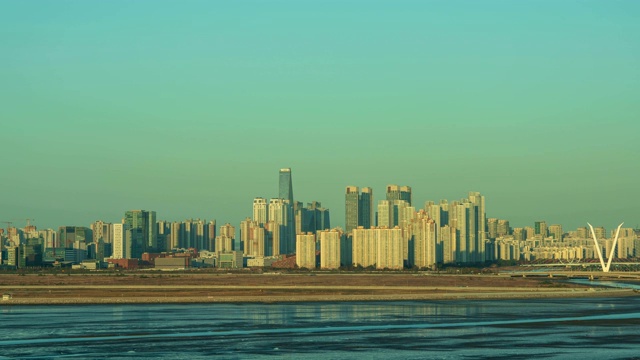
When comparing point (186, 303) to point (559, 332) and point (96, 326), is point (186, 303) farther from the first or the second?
point (559, 332)

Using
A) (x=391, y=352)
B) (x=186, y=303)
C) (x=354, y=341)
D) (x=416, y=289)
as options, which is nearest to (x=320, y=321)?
(x=354, y=341)

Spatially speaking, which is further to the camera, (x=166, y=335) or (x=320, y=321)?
(x=320, y=321)

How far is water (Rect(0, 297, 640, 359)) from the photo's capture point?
2063 inches

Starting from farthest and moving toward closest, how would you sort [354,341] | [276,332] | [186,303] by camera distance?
[186,303] → [276,332] → [354,341]

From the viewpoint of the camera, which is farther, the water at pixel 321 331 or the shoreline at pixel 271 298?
the shoreline at pixel 271 298

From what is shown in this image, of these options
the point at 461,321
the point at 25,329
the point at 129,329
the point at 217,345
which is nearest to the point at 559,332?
the point at 461,321

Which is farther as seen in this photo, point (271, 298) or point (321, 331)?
point (271, 298)

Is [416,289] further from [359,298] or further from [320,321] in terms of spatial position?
[320,321]

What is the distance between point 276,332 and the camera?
63375 mm

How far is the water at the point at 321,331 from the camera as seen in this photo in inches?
2063

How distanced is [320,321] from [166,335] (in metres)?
15.2

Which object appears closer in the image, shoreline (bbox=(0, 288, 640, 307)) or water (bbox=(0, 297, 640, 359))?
water (bbox=(0, 297, 640, 359))

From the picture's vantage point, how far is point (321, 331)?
64.0 meters

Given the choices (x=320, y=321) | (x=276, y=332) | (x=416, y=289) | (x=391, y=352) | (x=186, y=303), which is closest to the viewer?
(x=391, y=352)
